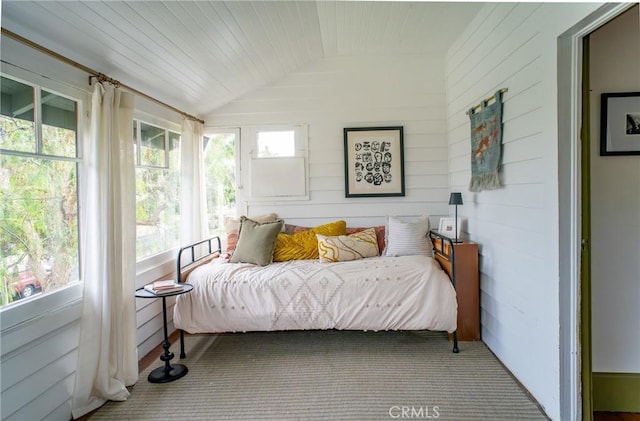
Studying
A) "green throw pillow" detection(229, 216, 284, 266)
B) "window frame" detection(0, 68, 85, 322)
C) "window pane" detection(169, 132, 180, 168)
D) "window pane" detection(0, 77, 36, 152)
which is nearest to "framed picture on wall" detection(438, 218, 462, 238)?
"green throw pillow" detection(229, 216, 284, 266)

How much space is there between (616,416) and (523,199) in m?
Result: 1.29

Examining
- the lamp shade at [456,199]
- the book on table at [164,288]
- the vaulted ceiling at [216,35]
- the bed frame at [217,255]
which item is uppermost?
the vaulted ceiling at [216,35]

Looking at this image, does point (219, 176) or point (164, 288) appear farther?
point (219, 176)

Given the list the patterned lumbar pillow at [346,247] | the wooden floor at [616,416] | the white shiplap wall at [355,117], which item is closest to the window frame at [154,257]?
the white shiplap wall at [355,117]

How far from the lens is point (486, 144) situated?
2482 millimetres

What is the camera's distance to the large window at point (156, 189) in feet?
8.82

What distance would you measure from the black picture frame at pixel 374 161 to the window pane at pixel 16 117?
102 inches

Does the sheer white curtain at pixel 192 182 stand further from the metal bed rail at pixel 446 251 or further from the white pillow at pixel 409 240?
the metal bed rail at pixel 446 251

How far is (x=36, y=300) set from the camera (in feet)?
5.51

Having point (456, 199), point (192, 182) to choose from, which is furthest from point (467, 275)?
point (192, 182)

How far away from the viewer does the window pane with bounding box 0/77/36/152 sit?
5.18ft

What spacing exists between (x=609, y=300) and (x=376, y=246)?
1699mm

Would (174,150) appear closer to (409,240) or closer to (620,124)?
(409,240)

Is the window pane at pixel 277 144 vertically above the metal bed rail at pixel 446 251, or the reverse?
the window pane at pixel 277 144
